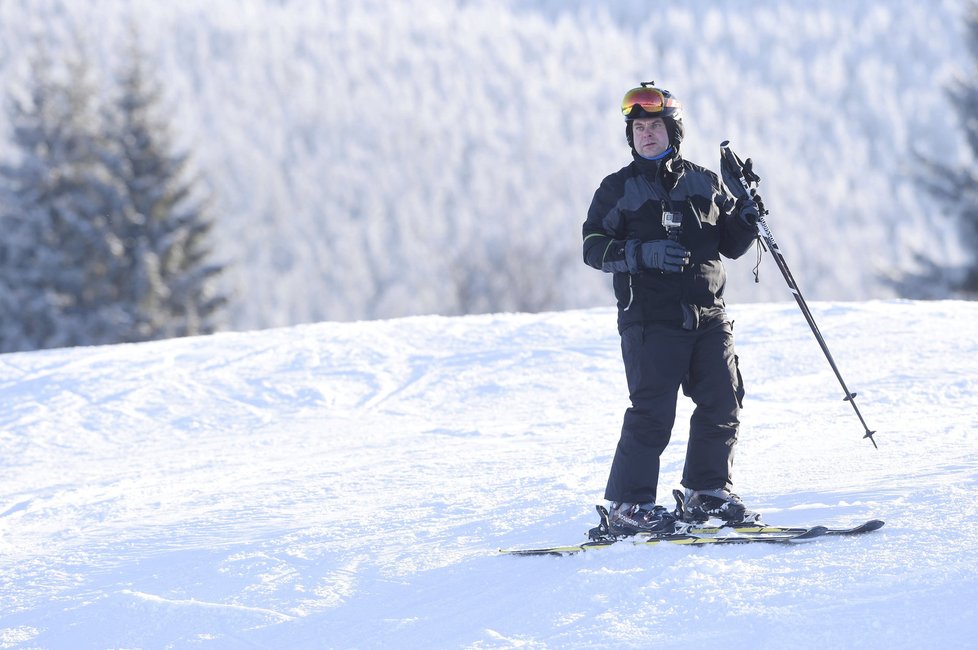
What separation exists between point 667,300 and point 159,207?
1114 inches

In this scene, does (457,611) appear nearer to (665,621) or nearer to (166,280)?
(665,621)

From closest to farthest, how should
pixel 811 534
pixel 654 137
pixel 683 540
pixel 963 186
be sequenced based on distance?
pixel 811 534 < pixel 683 540 < pixel 654 137 < pixel 963 186

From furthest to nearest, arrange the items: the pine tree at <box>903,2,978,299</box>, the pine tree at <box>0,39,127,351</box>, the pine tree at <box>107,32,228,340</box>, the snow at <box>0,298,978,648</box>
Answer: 1. the pine tree at <box>107,32,228,340</box>
2. the pine tree at <box>0,39,127,351</box>
3. the pine tree at <box>903,2,978,299</box>
4. the snow at <box>0,298,978,648</box>

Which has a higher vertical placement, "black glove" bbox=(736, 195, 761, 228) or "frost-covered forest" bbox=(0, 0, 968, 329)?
"frost-covered forest" bbox=(0, 0, 968, 329)

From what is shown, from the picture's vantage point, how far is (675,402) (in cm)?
432

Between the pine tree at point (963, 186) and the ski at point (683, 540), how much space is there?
76.4 ft

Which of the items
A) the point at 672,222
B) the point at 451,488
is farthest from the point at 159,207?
the point at 672,222

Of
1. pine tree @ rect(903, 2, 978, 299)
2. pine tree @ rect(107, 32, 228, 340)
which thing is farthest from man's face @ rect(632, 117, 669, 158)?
pine tree @ rect(107, 32, 228, 340)

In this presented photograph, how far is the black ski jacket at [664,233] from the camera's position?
4227mm

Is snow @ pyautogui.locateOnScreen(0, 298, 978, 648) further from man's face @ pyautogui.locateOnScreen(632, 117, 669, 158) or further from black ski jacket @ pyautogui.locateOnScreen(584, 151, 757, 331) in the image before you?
man's face @ pyautogui.locateOnScreen(632, 117, 669, 158)

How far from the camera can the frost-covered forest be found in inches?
3179

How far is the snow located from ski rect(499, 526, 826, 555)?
0.21 ft

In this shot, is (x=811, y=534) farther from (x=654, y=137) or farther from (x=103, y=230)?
(x=103, y=230)

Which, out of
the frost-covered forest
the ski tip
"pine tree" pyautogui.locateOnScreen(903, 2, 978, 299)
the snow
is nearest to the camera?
the snow
